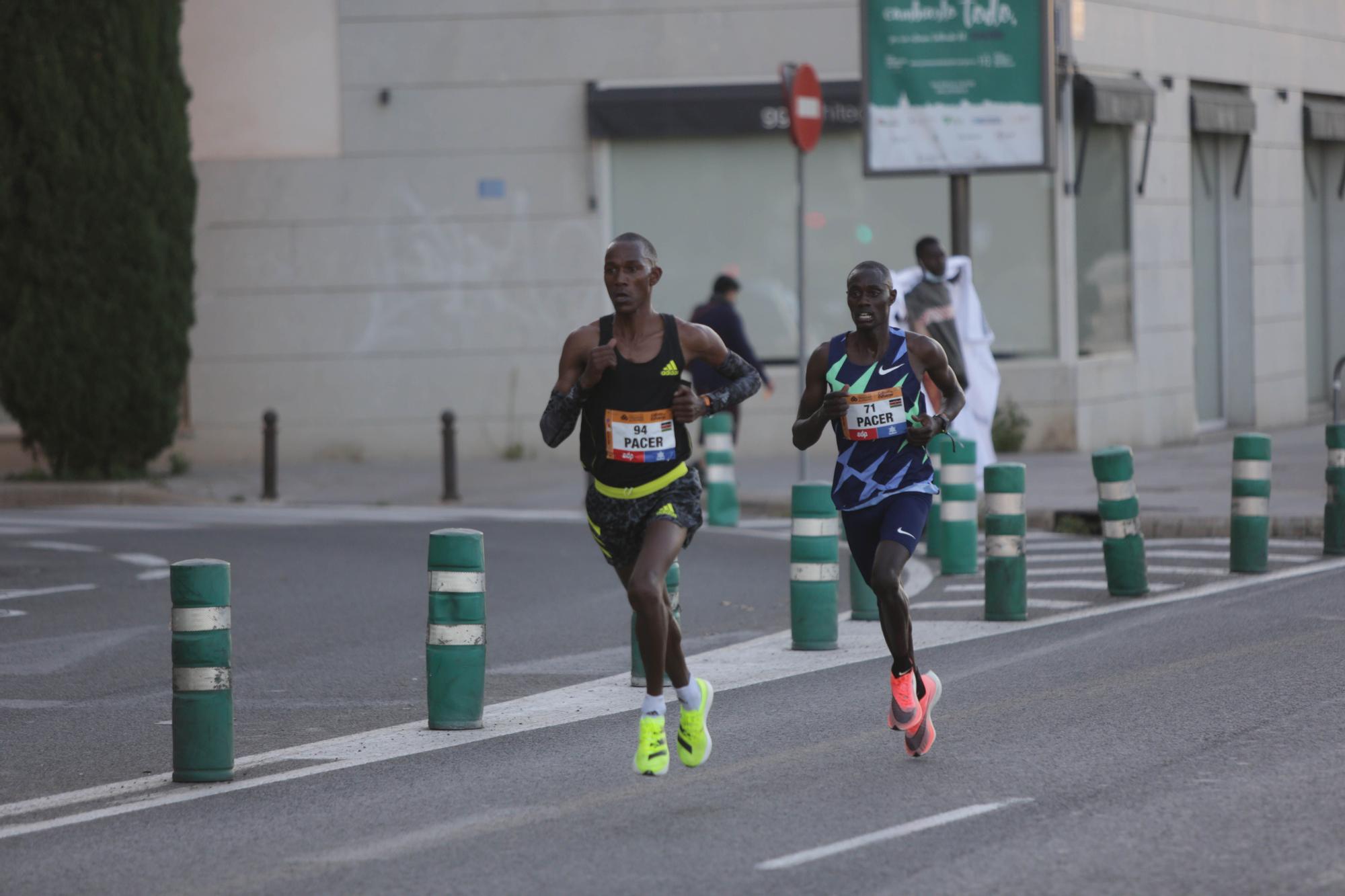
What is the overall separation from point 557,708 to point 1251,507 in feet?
A: 18.8

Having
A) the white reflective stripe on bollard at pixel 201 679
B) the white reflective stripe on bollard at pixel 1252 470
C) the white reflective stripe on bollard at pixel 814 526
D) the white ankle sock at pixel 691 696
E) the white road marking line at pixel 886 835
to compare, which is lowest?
the white road marking line at pixel 886 835

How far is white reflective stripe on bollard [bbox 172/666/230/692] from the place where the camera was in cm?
749

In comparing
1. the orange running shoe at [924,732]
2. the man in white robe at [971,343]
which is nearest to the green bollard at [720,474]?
the man in white robe at [971,343]

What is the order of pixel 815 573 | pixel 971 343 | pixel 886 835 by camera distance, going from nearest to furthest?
pixel 886 835 → pixel 815 573 → pixel 971 343

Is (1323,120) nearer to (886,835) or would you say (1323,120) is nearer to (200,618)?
(200,618)

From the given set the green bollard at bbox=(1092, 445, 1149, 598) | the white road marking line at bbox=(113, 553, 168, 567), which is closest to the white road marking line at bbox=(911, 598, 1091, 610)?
the green bollard at bbox=(1092, 445, 1149, 598)

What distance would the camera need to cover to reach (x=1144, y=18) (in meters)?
24.5

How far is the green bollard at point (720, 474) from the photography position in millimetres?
17141

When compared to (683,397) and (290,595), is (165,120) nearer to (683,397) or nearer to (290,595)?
(290,595)

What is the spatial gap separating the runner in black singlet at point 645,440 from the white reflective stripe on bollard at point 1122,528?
512 cm

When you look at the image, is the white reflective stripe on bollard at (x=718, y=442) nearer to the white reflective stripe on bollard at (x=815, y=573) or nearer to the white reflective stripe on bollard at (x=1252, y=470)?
the white reflective stripe on bollard at (x=1252, y=470)

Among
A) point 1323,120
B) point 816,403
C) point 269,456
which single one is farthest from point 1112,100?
point 816,403

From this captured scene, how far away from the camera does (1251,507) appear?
12.9 m

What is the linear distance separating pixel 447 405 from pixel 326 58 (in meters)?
4.06
